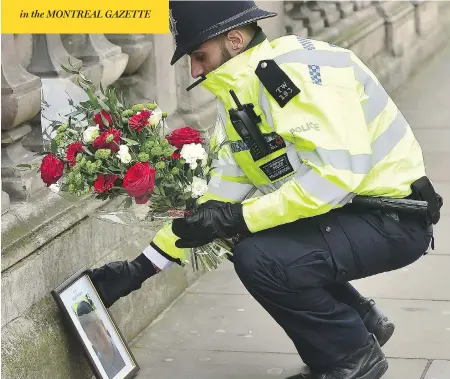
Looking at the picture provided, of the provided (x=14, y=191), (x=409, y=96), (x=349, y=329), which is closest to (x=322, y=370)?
(x=349, y=329)

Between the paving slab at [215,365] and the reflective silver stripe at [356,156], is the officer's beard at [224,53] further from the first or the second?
the paving slab at [215,365]

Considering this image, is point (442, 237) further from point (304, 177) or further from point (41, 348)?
point (41, 348)

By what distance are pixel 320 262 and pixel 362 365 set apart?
484mm

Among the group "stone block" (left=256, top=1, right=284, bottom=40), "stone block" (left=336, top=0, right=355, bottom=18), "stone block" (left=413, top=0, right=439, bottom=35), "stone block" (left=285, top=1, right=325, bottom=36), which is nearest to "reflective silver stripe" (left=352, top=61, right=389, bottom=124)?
"stone block" (left=256, top=1, right=284, bottom=40)

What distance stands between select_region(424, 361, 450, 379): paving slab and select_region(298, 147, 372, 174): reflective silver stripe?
1.10m

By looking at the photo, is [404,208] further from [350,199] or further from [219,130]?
[219,130]

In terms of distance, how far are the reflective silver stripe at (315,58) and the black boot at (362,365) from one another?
44.8 inches

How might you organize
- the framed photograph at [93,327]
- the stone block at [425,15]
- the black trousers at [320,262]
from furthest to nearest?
1. the stone block at [425,15]
2. the framed photograph at [93,327]
3. the black trousers at [320,262]

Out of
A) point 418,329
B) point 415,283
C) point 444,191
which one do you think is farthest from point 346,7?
point 418,329

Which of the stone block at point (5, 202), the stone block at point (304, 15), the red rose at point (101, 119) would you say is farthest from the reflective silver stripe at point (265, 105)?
the stone block at point (304, 15)

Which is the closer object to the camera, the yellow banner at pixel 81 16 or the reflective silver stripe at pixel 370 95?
the yellow banner at pixel 81 16

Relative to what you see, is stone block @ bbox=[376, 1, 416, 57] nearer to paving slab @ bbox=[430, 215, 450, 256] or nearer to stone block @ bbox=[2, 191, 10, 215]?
paving slab @ bbox=[430, 215, 450, 256]

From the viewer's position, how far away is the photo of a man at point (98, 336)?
4.73 meters

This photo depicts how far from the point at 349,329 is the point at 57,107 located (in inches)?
55.6
